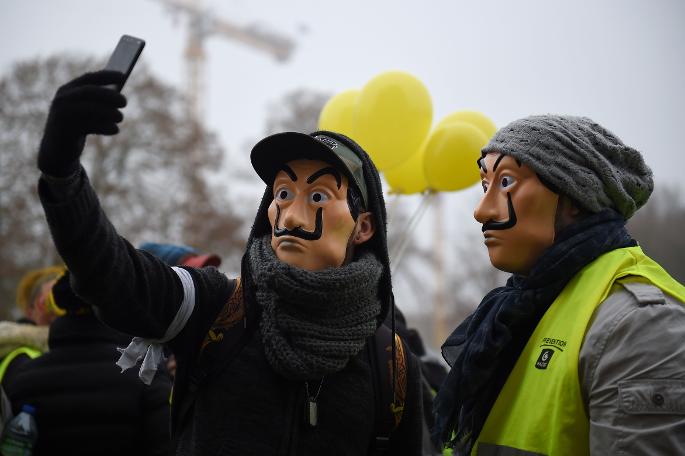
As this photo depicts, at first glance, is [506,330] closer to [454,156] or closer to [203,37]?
[454,156]

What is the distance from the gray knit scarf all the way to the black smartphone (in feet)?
2.63

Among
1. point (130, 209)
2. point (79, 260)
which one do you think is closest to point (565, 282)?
point (79, 260)

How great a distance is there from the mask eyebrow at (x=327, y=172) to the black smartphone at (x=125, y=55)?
82 cm

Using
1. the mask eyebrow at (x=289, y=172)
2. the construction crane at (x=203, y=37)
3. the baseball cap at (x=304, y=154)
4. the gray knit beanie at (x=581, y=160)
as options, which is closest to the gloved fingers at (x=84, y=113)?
the baseball cap at (x=304, y=154)

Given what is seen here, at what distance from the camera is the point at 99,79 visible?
1871mm

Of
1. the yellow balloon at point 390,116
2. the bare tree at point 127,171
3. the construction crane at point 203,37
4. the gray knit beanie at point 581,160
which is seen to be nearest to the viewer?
the gray knit beanie at point 581,160

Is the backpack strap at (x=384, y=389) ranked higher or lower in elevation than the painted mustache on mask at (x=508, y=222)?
lower

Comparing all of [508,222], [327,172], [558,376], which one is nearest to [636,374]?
[558,376]

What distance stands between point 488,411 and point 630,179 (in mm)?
1001

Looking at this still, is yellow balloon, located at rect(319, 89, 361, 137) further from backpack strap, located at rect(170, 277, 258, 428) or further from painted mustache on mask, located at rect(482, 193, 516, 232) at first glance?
backpack strap, located at rect(170, 277, 258, 428)

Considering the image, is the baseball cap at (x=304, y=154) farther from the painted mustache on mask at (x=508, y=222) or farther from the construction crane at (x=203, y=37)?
the construction crane at (x=203, y=37)

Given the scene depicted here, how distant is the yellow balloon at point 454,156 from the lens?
3.70m

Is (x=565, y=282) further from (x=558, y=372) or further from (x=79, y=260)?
(x=79, y=260)

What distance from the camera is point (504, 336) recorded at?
93.2 inches
